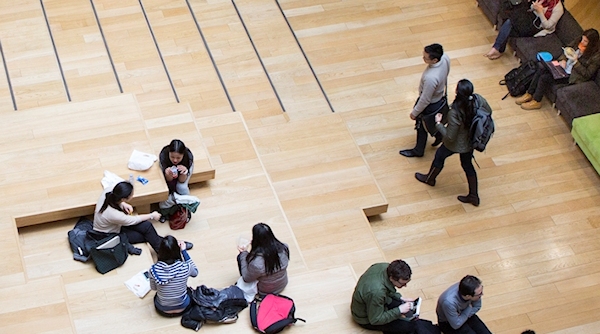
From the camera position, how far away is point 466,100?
7469mm

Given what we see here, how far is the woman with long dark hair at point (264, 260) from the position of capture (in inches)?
247

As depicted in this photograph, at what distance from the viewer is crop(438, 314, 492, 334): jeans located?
22.1ft

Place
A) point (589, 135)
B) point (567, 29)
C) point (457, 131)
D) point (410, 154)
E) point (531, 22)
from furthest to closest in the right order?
point (531, 22), point (567, 29), point (410, 154), point (589, 135), point (457, 131)

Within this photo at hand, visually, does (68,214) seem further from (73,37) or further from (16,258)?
(73,37)

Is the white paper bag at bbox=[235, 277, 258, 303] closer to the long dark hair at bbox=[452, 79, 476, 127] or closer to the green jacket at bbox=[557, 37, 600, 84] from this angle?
the long dark hair at bbox=[452, 79, 476, 127]

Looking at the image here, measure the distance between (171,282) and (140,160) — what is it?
1.52m

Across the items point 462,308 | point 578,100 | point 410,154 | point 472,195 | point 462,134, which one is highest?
point 462,134

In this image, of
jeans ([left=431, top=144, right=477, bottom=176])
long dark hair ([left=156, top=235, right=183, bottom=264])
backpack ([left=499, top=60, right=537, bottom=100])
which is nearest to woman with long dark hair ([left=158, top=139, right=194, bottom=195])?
long dark hair ([left=156, top=235, right=183, bottom=264])

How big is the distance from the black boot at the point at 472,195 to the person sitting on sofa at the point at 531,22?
2.19m

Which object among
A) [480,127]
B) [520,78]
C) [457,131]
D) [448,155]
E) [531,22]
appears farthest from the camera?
[531,22]

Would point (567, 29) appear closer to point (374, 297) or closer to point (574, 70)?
point (574, 70)

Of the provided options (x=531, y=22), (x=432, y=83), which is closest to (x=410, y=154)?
(x=432, y=83)

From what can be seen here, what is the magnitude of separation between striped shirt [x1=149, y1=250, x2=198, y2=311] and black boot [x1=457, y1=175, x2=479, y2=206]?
2.97m

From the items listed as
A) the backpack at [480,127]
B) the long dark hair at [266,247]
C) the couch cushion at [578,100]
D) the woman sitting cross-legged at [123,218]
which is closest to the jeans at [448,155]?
the backpack at [480,127]
